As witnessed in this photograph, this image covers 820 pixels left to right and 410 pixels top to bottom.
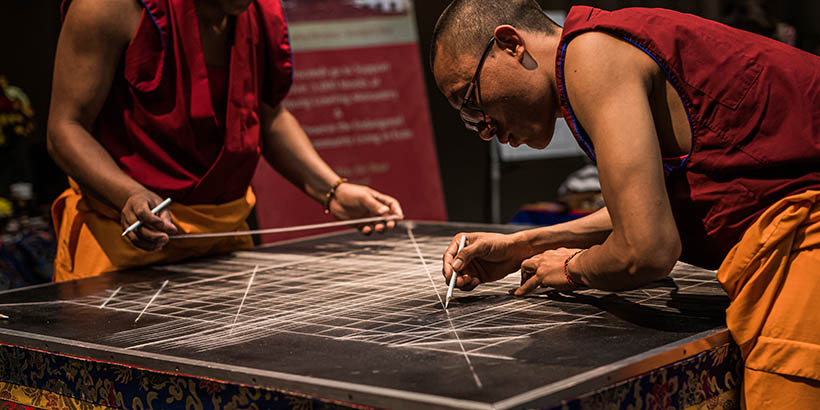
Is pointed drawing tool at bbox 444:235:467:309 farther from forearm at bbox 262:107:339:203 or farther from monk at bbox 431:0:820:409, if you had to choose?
forearm at bbox 262:107:339:203

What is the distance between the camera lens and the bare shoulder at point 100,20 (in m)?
2.31

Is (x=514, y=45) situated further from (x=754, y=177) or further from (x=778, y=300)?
(x=778, y=300)

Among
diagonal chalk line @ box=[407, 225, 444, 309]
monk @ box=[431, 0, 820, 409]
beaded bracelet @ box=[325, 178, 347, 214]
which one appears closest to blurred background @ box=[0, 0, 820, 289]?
diagonal chalk line @ box=[407, 225, 444, 309]

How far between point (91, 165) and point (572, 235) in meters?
1.30

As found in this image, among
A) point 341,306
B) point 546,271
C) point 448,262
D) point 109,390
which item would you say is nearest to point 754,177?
point 546,271

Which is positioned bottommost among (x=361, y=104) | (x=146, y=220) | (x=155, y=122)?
(x=361, y=104)

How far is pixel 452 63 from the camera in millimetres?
1783

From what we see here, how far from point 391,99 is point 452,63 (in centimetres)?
362

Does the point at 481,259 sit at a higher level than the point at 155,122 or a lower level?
lower

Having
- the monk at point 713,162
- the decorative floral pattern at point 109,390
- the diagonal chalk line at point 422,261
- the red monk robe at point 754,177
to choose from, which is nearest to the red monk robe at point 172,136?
the diagonal chalk line at point 422,261

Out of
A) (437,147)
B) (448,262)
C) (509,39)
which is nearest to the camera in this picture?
(509,39)

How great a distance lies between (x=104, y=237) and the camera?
2535 millimetres

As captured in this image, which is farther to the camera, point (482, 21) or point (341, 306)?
point (341, 306)

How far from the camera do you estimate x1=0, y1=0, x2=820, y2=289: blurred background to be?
419 cm
